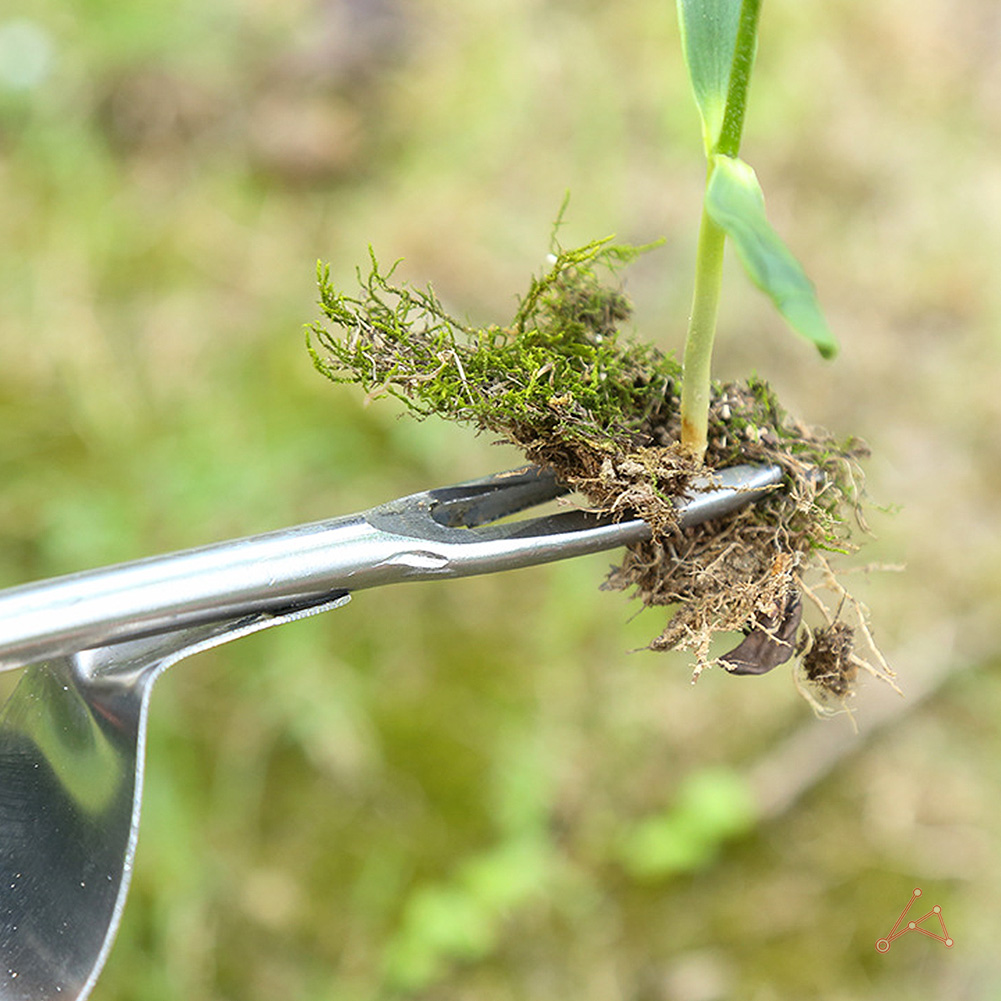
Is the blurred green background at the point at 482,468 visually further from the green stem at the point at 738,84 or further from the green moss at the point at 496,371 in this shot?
the green stem at the point at 738,84

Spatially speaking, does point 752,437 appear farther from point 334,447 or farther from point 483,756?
point 334,447

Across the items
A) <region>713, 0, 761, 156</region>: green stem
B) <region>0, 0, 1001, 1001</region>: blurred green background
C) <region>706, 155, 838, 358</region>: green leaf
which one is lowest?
<region>0, 0, 1001, 1001</region>: blurred green background

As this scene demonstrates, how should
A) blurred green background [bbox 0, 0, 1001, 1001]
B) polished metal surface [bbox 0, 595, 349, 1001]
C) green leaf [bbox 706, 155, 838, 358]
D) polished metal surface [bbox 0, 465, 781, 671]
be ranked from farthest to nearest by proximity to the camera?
blurred green background [bbox 0, 0, 1001, 1001] → polished metal surface [bbox 0, 595, 349, 1001] → polished metal surface [bbox 0, 465, 781, 671] → green leaf [bbox 706, 155, 838, 358]

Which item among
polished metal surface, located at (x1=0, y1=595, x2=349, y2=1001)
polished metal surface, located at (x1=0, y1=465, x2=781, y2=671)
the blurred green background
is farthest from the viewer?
the blurred green background

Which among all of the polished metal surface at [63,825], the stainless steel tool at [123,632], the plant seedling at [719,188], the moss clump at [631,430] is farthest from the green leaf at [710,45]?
the polished metal surface at [63,825]

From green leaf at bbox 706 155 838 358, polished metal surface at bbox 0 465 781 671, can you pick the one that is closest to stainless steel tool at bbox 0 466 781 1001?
polished metal surface at bbox 0 465 781 671

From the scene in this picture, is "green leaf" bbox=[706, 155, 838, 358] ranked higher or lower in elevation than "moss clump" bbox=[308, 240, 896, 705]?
higher

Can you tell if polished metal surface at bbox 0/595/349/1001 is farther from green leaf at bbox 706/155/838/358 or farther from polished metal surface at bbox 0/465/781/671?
green leaf at bbox 706/155/838/358
